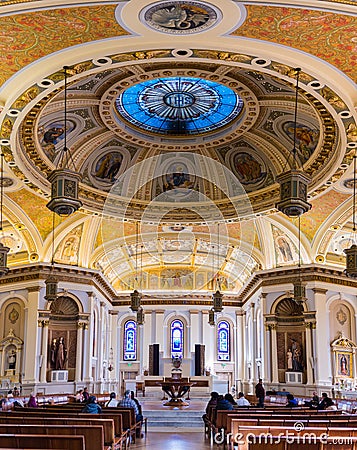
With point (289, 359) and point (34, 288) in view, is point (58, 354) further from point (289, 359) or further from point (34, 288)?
point (289, 359)

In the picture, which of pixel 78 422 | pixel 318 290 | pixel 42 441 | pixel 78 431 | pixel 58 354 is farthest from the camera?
pixel 58 354

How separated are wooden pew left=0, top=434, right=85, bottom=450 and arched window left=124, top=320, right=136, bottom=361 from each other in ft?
103

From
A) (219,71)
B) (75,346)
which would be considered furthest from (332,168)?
(75,346)

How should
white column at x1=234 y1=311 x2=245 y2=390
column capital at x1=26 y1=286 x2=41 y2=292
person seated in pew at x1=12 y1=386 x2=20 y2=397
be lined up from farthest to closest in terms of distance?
white column at x1=234 y1=311 x2=245 y2=390 < column capital at x1=26 y1=286 x2=41 y2=292 < person seated in pew at x1=12 y1=386 x2=20 y2=397

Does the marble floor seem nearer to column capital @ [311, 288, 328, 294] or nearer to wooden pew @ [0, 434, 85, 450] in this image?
wooden pew @ [0, 434, 85, 450]

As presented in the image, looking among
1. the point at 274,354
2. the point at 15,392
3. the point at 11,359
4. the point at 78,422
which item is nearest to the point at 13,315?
the point at 11,359

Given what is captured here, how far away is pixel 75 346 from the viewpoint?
1121 inches

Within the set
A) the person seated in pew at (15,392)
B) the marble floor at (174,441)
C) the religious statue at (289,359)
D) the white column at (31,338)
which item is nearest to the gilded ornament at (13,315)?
the white column at (31,338)

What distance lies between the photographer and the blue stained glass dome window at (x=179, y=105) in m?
21.1

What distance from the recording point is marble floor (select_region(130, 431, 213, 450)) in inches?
618

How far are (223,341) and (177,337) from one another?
3.06 m

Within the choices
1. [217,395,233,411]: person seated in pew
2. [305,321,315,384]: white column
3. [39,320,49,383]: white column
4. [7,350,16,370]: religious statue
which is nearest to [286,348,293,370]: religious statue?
[305,321,315,384]: white column

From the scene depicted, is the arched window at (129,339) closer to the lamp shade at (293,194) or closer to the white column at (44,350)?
the white column at (44,350)

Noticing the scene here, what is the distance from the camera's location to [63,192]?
13492mm
